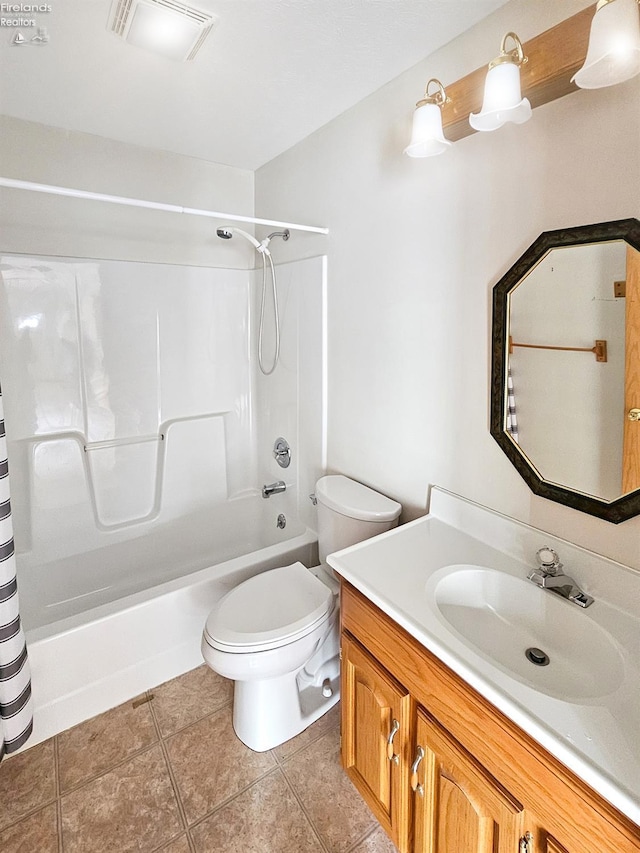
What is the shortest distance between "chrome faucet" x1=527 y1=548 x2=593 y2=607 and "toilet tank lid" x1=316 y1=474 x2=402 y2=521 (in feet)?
1.89

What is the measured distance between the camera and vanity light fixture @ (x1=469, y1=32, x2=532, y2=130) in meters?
1.06

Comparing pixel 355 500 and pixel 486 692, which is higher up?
pixel 355 500

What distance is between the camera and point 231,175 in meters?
2.52

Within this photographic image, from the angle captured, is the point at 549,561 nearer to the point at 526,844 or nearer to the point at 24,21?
the point at 526,844

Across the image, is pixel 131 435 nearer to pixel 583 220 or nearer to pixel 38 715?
pixel 38 715

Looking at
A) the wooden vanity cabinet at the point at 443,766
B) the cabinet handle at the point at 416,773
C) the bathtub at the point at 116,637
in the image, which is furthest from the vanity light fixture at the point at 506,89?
the bathtub at the point at 116,637

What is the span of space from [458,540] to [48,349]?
1988 millimetres

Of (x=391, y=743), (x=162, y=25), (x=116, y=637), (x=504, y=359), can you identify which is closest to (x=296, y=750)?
(x=391, y=743)

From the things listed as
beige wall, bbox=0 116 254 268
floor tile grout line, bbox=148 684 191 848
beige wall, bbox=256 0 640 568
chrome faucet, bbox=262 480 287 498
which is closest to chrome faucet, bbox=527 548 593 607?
beige wall, bbox=256 0 640 568

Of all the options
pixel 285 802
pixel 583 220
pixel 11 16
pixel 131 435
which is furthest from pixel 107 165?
pixel 285 802

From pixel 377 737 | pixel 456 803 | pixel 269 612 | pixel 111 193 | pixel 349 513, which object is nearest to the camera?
pixel 456 803

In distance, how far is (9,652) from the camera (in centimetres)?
137

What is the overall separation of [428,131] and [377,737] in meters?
1.73

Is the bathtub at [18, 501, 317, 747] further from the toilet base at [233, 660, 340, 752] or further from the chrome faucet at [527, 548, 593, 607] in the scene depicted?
the chrome faucet at [527, 548, 593, 607]
